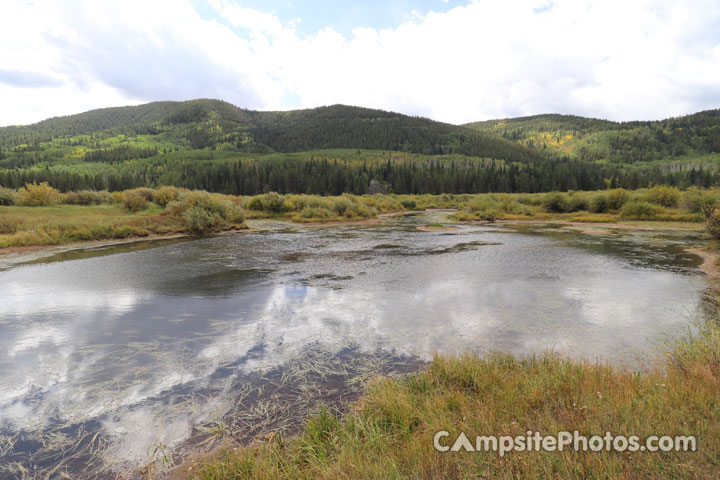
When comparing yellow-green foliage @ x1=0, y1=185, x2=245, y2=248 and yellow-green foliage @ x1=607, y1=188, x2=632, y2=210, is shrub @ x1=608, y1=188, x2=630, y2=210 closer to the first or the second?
yellow-green foliage @ x1=607, y1=188, x2=632, y2=210

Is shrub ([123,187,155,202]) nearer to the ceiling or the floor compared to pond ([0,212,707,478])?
nearer to the ceiling

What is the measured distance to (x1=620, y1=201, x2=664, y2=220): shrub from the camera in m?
40.7

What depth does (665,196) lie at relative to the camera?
43719 millimetres

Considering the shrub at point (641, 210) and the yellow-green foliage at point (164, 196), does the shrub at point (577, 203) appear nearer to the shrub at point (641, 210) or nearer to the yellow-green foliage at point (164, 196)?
the shrub at point (641, 210)

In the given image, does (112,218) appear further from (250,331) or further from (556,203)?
(556,203)

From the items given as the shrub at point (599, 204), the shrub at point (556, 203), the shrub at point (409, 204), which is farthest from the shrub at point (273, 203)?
the shrub at point (599, 204)

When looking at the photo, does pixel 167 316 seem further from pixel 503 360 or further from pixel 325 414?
pixel 503 360

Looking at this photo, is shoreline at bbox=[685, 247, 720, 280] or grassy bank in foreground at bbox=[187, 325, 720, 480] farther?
shoreline at bbox=[685, 247, 720, 280]

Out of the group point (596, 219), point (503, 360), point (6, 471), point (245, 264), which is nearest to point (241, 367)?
point (6, 471)

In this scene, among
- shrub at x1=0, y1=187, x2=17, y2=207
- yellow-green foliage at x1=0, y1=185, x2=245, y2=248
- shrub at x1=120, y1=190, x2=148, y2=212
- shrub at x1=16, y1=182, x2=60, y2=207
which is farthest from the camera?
shrub at x1=120, y1=190, x2=148, y2=212

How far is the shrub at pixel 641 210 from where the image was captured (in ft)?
133

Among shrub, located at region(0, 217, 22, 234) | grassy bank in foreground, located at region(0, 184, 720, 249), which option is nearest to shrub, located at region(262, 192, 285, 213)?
grassy bank in foreground, located at region(0, 184, 720, 249)

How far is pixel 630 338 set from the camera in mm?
8227

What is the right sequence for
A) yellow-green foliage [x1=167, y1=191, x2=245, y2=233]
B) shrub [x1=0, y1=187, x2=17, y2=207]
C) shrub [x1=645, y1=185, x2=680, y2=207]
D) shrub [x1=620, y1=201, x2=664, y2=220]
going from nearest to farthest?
yellow-green foliage [x1=167, y1=191, x2=245, y2=233]
shrub [x1=0, y1=187, x2=17, y2=207]
shrub [x1=620, y1=201, x2=664, y2=220]
shrub [x1=645, y1=185, x2=680, y2=207]
